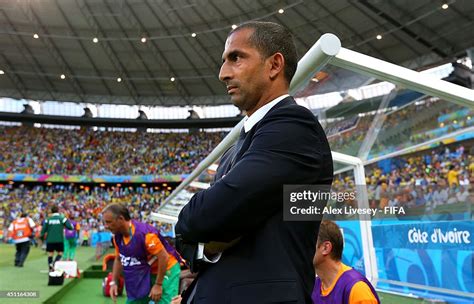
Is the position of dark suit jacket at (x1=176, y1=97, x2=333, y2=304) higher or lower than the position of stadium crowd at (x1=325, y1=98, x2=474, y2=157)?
lower

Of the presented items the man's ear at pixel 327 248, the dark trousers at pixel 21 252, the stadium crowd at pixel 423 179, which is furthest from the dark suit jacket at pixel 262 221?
the dark trousers at pixel 21 252

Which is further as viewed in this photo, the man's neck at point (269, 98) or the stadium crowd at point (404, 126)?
the stadium crowd at point (404, 126)

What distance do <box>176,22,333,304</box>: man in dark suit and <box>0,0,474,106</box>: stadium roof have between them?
2625 cm

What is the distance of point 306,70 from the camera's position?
209 cm

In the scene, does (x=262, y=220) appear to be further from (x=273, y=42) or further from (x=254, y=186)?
(x=273, y=42)

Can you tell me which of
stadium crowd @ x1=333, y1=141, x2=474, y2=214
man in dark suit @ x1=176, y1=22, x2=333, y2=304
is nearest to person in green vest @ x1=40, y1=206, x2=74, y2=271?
stadium crowd @ x1=333, y1=141, x2=474, y2=214

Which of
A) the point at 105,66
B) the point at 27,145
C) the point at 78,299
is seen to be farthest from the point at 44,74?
the point at 78,299

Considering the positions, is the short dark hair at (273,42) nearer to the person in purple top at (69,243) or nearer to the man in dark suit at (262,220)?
the man in dark suit at (262,220)

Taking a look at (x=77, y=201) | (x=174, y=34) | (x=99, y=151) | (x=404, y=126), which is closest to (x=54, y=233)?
(x=404, y=126)

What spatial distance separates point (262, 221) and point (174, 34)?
31521 mm

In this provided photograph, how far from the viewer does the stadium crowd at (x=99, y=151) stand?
40562mm

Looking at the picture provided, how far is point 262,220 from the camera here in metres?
1.15

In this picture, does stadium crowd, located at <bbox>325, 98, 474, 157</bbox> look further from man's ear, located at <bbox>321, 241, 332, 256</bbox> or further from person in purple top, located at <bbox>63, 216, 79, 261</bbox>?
person in purple top, located at <bbox>63, 216, 79, 261</bbox>

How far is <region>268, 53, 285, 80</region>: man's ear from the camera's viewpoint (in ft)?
4.46
